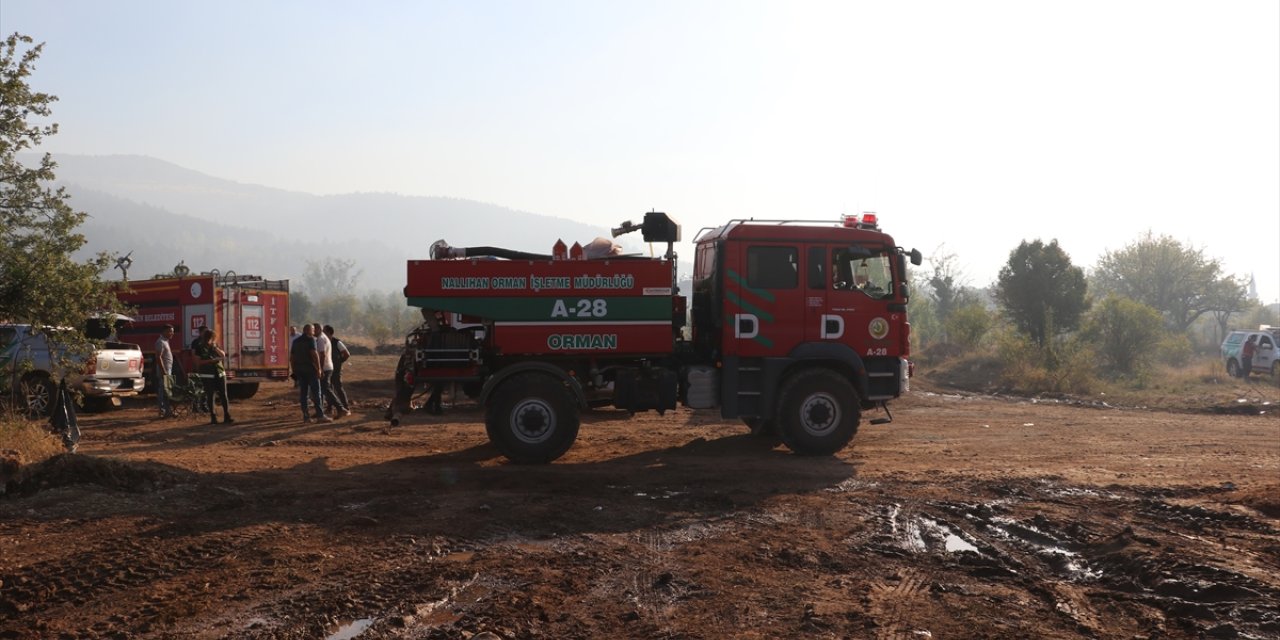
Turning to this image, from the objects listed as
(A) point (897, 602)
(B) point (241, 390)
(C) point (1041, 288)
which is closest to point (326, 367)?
(B) point (241, 390)

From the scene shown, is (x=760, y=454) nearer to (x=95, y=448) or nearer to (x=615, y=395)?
(x=615, y=395)

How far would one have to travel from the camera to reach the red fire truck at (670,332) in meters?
11.4

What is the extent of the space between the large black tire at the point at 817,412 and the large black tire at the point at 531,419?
2.75m

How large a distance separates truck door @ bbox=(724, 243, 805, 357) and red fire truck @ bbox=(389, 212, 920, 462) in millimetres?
16

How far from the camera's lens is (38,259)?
37.8 ft

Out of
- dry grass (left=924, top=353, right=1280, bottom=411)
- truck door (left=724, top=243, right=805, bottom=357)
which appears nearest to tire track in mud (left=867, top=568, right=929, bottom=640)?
truck door (left=724, top=243, right=805, bottom=357)

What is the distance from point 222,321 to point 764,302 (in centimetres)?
1342

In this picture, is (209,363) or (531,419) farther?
(209,363)

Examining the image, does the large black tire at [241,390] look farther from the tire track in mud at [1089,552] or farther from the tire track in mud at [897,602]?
the tire track in mud at [897,602]

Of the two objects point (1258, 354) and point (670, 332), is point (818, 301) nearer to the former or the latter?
point (670, 332)

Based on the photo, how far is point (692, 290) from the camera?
42.7 ft

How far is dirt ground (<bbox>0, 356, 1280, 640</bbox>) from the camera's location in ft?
19.3

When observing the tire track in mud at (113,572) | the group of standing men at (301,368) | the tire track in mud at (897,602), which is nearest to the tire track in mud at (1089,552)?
the tire track in mud at (897,602)

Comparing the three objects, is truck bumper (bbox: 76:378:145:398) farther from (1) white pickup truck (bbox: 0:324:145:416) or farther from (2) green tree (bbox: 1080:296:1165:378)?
(2) green tree (bbox: 1080:296:1165:378)
